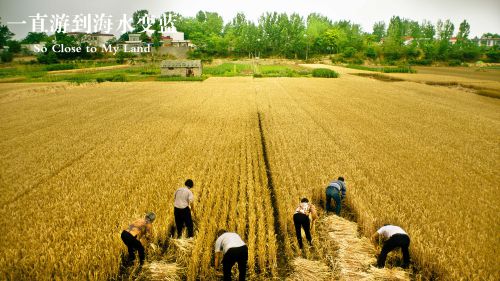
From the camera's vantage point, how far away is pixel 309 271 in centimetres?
623

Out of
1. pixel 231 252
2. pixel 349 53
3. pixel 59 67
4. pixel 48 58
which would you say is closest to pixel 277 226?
pixel 231 252

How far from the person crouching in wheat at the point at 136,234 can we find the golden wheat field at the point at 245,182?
0.35 m

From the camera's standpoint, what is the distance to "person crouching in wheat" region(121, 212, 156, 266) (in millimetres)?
6066

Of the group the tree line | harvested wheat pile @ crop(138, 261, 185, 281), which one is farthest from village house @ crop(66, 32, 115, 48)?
harvested wheat pile @ crop(138, 261, 185, 281)

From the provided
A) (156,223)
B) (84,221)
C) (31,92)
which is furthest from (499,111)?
(31,92)

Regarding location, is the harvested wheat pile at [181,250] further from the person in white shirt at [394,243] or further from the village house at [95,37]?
the village house at [95,37]

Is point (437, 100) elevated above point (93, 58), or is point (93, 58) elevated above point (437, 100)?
point (93, 58)

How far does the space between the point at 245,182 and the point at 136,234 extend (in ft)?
16.4

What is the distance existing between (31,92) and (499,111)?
48.0 meters

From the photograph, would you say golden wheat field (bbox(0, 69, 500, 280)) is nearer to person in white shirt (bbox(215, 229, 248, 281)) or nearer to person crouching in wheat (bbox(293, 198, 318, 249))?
person crouching in wheat (bbox(293, 198, 318, 249))

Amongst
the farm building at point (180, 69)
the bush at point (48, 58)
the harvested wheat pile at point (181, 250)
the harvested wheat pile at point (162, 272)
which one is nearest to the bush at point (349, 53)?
the farm building at point (180, 69)

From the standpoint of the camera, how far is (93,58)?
260ft

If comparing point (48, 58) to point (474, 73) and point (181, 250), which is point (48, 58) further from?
point (474, 73)

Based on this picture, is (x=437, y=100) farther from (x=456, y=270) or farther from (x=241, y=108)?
(x=456, y=270)
